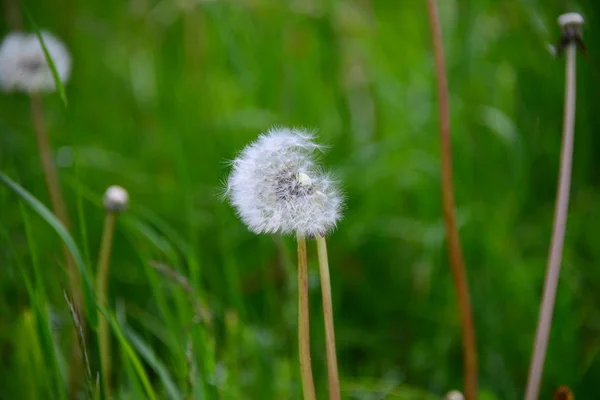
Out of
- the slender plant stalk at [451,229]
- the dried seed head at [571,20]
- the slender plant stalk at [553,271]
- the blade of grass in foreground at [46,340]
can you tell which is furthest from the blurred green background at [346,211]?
the dried seed head at [571,20]

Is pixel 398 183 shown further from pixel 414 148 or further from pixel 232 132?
pixel 232 132

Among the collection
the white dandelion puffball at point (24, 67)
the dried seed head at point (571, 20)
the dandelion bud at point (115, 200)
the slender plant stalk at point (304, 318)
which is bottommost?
the slender plant stalk at point (304, 318)

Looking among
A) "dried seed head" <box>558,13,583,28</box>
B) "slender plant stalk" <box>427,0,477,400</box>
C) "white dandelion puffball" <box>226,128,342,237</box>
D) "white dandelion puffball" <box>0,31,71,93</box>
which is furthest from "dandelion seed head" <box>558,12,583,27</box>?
"white dandelion puffball" <box>0,31,71,93</box>

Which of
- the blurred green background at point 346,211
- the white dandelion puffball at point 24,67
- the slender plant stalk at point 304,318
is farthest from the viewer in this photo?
the white dandelion puffball at point 24,67

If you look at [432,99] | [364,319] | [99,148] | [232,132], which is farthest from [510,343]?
[99,148]

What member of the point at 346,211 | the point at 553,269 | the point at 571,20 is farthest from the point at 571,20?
the point at 346,211

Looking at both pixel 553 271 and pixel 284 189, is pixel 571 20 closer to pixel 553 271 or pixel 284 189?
pixel 553 271

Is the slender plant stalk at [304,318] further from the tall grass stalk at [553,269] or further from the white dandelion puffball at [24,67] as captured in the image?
the white dandelion puffball at [24,67]
